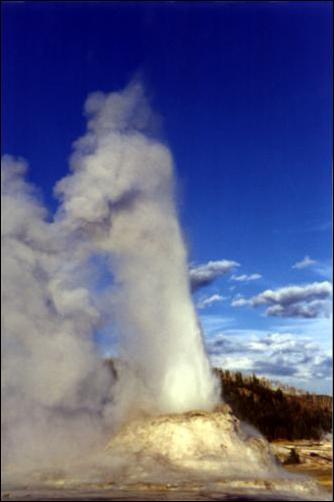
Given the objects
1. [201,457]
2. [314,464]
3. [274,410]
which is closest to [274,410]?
[274,410]

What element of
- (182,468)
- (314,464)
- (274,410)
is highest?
(182,468)

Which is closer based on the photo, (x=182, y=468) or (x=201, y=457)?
(x=182, y=468)

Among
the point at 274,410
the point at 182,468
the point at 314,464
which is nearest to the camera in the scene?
the point at 182,468

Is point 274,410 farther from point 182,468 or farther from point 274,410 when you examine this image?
point 182,468

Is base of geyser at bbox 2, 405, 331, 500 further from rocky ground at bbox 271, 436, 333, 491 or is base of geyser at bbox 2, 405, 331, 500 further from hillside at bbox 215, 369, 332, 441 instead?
hillside at bbox 215, 369, 332, 441

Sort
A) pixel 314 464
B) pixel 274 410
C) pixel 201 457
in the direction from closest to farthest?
pixel 201 457 → pixel 314 464 → pixel 274 410

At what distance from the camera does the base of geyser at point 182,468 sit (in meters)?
25.4

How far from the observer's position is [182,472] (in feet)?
99.3

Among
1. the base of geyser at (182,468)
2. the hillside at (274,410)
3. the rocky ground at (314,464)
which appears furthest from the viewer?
the hillside at (274,410)

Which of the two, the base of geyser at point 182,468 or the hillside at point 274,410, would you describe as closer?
the base of geyser at point 182,468

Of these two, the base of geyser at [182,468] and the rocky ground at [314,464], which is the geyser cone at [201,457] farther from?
the rocky ground at [314,464]

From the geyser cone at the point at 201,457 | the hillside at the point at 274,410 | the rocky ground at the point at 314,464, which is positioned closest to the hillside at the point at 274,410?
the hillside at the point at 274,410

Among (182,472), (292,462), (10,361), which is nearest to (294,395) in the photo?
(292,462)

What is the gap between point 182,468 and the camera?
31031 mm
